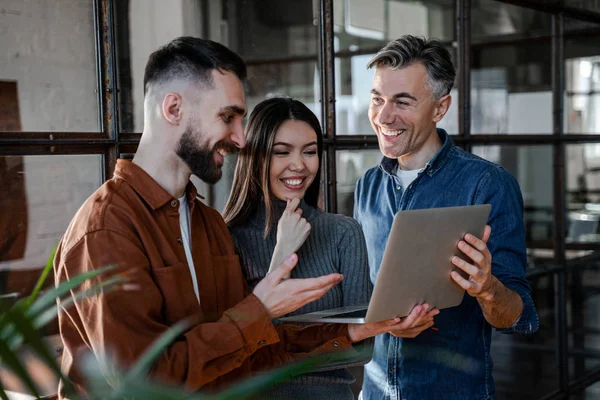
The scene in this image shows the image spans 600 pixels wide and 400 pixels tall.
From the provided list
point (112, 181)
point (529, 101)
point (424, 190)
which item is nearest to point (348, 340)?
point (424, 190)

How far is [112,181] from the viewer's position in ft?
5.15

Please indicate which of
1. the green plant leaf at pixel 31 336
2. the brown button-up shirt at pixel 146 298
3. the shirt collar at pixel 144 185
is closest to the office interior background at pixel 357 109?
the brown button-up shirt at pixel 146 298

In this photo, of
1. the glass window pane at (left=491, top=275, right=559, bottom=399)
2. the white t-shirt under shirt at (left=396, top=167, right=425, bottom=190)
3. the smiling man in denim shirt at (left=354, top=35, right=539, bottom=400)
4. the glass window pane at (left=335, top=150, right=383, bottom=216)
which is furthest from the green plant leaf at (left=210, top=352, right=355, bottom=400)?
the glass window pane at (left=491, top=275, right=559, bottom=399)

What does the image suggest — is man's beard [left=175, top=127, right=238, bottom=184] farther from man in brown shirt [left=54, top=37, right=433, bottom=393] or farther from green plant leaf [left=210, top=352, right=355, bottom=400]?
green plant leaf [left=210, top=352, right=355, bottom=400]

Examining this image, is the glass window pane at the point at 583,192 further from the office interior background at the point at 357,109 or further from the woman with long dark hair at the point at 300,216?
the woman with long dark hair at the point at 300,216

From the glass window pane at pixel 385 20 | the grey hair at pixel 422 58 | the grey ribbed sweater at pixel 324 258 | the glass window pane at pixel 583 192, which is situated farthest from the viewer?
the glass window pane at pixel 583 192

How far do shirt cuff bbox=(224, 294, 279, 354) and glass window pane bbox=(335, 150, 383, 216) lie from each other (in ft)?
4.69

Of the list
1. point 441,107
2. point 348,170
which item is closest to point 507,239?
point 441,107

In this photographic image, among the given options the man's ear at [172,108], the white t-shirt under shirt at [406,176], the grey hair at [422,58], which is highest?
the grey hair at [422,58]

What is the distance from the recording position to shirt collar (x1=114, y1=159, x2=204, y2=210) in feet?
5.08

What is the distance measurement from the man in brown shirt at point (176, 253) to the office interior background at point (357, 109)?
0.23 m

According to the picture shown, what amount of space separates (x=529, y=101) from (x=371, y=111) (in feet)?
6.82

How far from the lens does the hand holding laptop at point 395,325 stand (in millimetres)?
1877

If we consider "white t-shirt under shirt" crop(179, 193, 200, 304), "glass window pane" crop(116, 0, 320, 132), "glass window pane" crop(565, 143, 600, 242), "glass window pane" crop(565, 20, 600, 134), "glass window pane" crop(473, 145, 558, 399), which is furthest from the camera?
"glass window pane" crop(565, 143, 600, 242)
